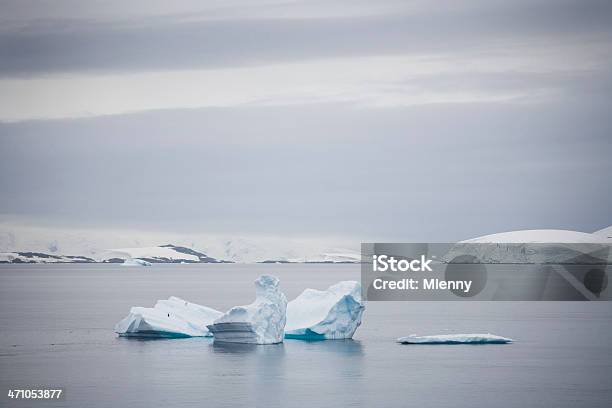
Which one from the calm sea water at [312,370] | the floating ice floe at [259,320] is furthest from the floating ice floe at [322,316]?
the floating ice floe at [259,320]

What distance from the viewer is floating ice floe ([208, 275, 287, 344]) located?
144 feet

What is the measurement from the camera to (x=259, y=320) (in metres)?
45.5

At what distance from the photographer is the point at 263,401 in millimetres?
33125

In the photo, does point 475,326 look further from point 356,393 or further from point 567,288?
point 567,288

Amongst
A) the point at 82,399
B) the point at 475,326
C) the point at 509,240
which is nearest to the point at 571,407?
the point at 82,399

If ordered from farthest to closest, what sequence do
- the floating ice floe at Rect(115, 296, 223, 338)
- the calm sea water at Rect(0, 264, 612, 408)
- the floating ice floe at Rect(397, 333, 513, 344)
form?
the floating ice floe at Rect(115, 296, 223, 338), the floating ice floe at Rect(397, 333, 513, 344), the calm sea water at Rect(0, 264, 612, 408)

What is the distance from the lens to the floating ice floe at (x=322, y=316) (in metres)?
47.2

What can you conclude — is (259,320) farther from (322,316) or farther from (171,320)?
(171,320)

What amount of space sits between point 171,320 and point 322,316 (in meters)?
7.77

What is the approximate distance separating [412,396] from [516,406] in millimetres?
3694

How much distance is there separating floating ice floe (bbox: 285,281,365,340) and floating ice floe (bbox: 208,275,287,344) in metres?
2.16

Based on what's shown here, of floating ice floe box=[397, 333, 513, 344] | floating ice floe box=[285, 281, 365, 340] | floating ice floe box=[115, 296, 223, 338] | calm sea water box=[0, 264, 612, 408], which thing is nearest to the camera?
calm sea water box=[0, 264, 612, 408]

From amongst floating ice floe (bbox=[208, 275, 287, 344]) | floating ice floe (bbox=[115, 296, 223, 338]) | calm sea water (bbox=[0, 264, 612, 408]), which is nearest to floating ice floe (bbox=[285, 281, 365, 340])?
calm sea water (bbox=[0, 264, 612, 408])

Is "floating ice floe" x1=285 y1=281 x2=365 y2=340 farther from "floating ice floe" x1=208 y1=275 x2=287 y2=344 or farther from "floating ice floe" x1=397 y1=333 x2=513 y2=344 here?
"floating ice floe" x1=397 y1=333 x2=513 y2=344
